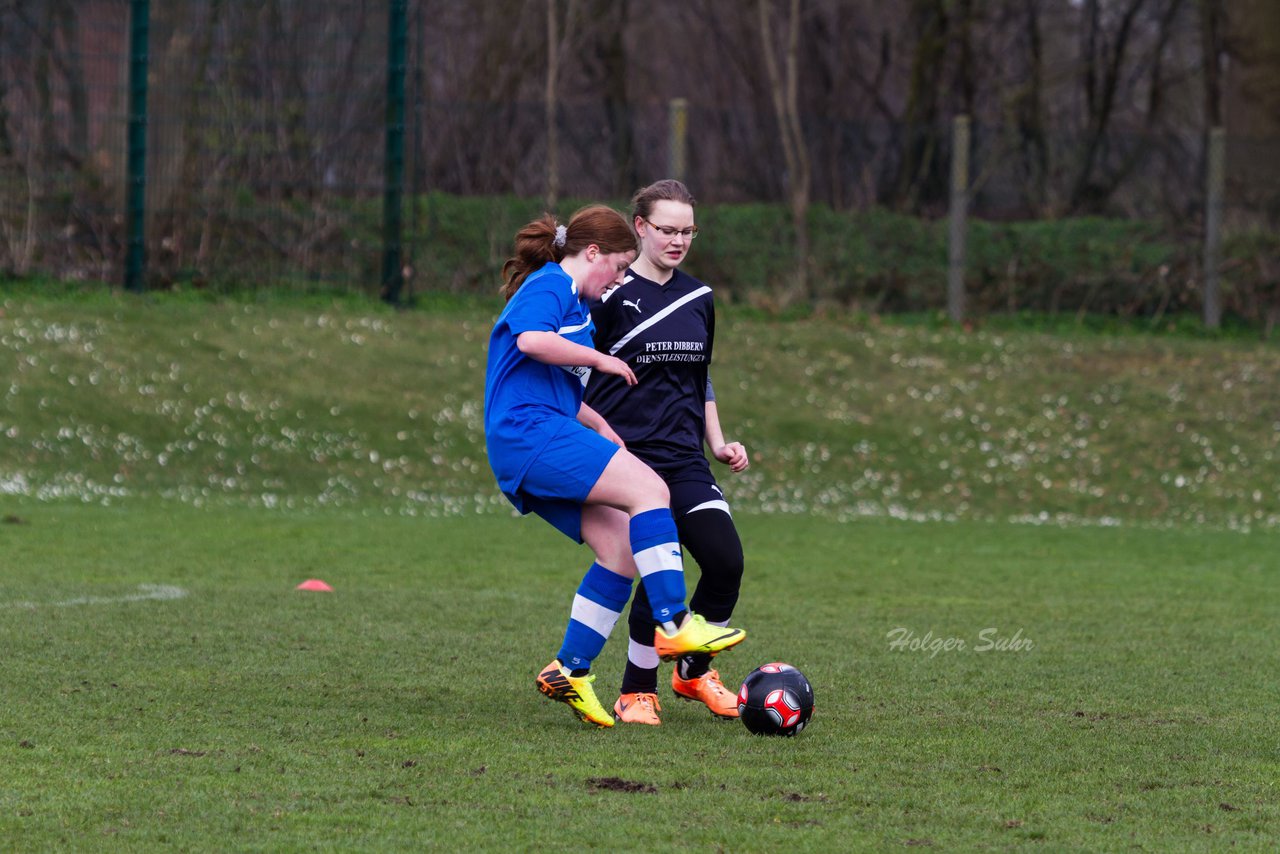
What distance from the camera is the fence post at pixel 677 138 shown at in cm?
2083

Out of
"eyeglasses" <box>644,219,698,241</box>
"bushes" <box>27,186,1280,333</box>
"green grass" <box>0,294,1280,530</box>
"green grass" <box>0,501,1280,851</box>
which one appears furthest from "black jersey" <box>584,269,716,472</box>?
"bushes" <box>27,186,1280,333</box>

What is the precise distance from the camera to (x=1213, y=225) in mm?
21562

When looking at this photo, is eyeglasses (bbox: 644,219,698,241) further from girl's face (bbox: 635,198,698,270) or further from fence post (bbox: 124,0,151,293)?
fence post (bbox: 124,0,151,293)

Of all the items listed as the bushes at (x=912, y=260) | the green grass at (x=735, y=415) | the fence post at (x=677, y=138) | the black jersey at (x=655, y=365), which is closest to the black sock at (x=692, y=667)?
the black jersey at (x=655, y=365)

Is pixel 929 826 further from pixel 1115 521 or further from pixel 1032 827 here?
pixel 1115 521

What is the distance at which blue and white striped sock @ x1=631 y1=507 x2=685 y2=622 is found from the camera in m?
5.50

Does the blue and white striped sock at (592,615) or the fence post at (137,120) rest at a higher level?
the fence post at (137,120)

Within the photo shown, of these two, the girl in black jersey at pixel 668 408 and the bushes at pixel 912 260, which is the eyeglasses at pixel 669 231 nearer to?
the girl in black jersey at pixel 668 408

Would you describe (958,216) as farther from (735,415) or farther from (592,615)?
(592,615)

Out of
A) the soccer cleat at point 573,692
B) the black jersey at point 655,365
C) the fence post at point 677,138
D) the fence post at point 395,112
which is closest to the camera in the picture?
the soccer cleat at point 573,692

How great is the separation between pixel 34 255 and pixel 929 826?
17273 mm

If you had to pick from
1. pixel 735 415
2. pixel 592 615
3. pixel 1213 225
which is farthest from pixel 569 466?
pixel 1213 225

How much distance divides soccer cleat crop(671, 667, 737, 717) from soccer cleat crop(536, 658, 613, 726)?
48 cm

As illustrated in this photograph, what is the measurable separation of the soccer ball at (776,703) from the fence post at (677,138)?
15.6 metres
